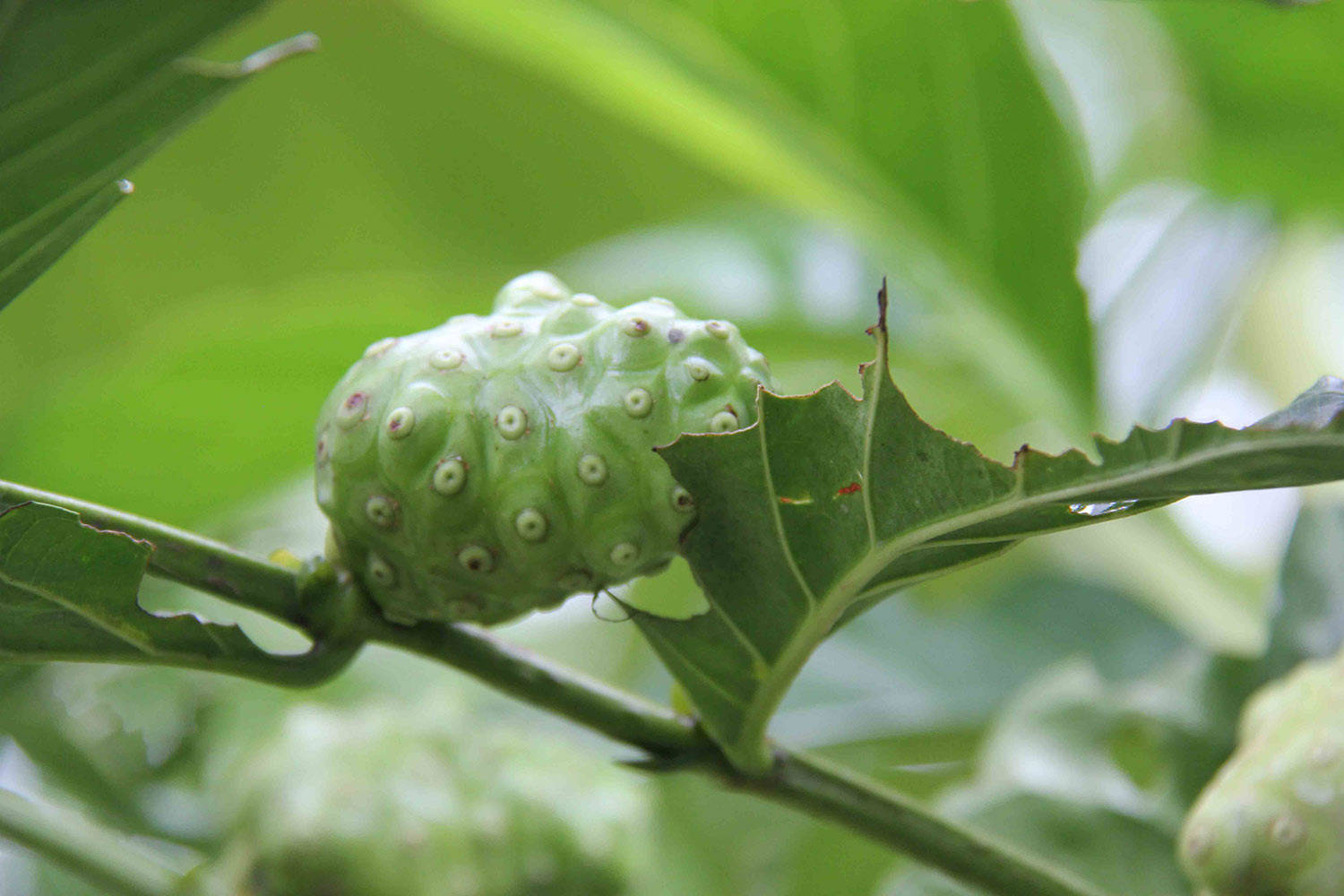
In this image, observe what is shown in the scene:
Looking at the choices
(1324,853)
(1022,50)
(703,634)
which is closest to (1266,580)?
(1022,50)

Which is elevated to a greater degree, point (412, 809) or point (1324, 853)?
point (1324, 853)

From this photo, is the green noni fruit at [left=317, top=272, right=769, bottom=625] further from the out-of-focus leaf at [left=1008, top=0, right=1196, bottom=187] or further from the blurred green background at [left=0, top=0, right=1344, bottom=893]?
the out-of-focus leaf at [left=1008, top=0, right=1196, bottom=187]

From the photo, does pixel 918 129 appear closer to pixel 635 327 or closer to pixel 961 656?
Answer: pixel 961 656

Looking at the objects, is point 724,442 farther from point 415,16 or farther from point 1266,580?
point 415,16

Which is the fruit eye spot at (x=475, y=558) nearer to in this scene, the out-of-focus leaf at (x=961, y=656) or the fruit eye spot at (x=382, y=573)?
the fruit eye spot at (x=382, y=573)

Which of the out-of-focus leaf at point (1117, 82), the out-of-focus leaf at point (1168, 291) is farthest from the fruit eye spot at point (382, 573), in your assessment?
the out-of-focus leaf at point (1117, 82)
